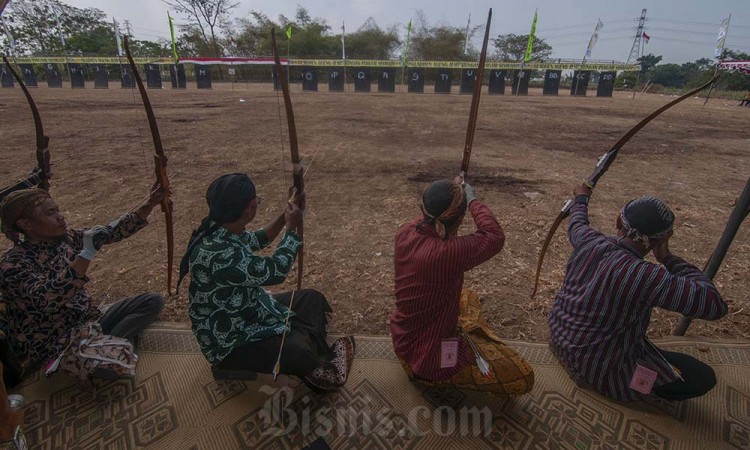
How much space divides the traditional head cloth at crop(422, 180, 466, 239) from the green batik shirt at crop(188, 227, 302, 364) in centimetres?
69

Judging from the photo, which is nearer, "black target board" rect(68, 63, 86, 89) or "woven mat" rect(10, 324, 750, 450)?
"woven mat" rect(10, 324, 750, 450)

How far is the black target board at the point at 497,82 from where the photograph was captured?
1016 inches

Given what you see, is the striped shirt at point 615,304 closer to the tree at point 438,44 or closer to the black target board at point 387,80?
the black target board at point 387,80

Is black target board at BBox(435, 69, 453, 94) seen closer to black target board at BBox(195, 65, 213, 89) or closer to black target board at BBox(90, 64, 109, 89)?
black target board at BBox(195, 65, 213, 89)

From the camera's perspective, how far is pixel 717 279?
3.45 meters

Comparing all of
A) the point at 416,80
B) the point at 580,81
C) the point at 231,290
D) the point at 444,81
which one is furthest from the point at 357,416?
the point at 580,81

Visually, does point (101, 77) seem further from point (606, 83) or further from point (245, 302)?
point (606, 83)

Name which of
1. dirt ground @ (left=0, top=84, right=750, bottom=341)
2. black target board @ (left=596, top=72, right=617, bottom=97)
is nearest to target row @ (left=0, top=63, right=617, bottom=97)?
black target board @ (left=596, top=72, right=617, bottom=97)

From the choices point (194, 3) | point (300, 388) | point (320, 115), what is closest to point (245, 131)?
point (320, 115)

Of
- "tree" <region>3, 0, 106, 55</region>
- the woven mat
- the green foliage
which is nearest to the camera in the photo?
the woven mat

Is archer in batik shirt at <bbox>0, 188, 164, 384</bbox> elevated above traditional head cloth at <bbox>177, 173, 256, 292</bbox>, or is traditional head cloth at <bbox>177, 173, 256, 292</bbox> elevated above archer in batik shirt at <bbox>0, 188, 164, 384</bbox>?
traditional head cloth at <bbox>177, 173, 256, 292</bbox>

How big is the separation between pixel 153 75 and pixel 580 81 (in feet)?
101

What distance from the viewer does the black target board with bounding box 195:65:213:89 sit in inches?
1026

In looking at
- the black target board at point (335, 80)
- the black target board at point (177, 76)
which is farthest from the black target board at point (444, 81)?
the black target board at point (177, 76)
